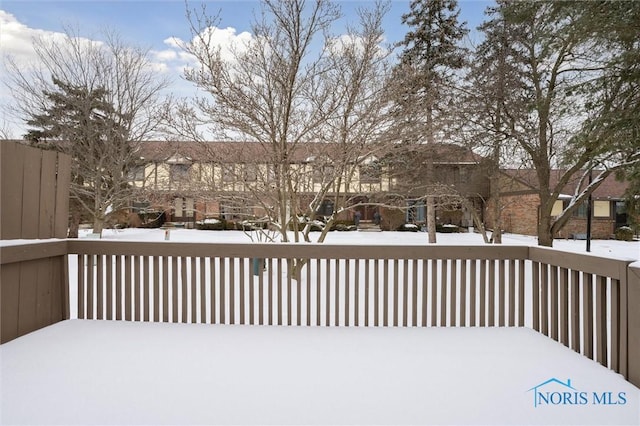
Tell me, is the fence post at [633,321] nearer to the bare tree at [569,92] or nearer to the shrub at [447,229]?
the bare tree at [569,92]

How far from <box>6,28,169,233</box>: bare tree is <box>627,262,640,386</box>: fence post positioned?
429 inches

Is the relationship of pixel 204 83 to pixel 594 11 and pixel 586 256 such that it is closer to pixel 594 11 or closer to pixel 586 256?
pixel 586 256

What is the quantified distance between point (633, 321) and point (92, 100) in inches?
502

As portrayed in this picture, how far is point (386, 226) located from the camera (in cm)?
2359

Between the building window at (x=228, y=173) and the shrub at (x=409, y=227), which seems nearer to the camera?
the building window at (x=228, y=173)

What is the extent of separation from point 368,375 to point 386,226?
2147cm

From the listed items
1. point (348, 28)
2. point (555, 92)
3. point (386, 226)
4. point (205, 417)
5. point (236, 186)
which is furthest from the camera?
point (386, 226)

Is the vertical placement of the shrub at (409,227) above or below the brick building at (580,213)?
below

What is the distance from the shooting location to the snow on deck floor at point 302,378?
2.03m

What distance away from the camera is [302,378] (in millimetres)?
2439

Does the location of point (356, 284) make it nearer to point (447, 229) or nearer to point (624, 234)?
point (447, 229)

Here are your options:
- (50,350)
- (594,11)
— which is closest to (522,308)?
(50,350)

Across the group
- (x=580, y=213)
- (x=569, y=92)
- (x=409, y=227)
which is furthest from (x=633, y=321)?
(x=580, y=213)

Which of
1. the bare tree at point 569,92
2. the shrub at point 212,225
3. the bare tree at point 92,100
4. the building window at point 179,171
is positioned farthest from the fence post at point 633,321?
the shrub at point 212,225
